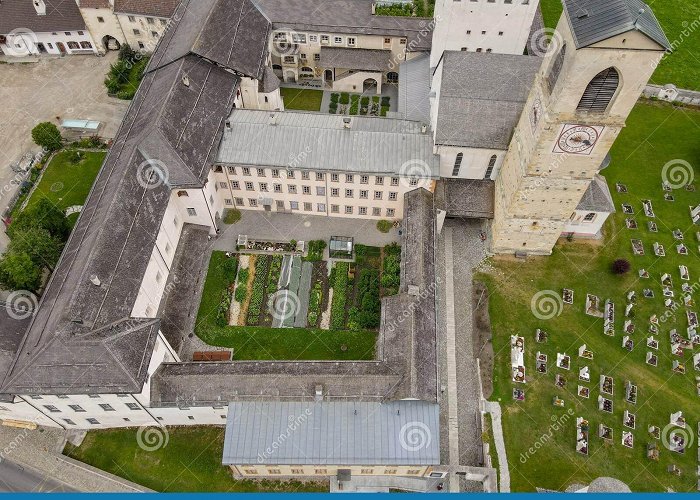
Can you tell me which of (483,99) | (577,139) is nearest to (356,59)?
(483,99)

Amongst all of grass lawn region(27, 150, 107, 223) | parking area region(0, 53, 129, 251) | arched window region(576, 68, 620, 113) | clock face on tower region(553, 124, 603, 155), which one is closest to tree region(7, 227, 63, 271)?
grass lawn region(27, 150, 107, 223)

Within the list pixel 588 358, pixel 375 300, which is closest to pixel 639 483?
pixel 588 358

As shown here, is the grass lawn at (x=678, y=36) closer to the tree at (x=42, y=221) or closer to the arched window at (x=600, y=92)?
the arched window at (x=600, y=92)

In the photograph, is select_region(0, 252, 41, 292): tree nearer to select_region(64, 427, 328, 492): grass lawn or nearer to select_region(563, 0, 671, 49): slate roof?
select_region(64, 427, 328, 492): grass lawn

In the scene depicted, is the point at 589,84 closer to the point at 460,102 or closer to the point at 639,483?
the point at 460,102

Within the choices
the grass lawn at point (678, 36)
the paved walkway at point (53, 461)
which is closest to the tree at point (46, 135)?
the paved walkway at point (53, 461)

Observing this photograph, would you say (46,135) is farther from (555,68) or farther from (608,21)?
(608,21)
